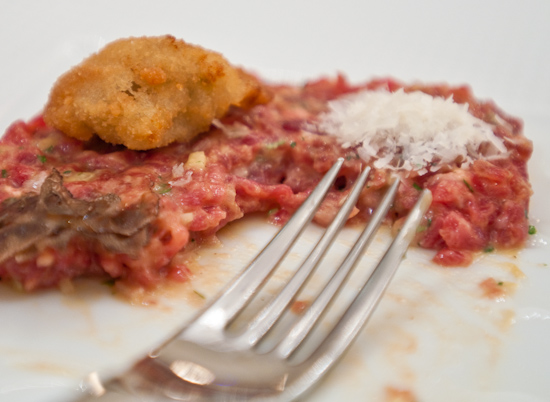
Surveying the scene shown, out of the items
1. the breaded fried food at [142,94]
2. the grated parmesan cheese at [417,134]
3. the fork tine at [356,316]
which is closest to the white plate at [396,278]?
the fork tine at [356,316]

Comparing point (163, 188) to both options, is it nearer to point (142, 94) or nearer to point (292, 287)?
point (142, 94)

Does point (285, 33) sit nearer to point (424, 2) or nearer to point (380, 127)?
point (424, 2)

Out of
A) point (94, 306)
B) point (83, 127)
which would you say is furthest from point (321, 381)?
point (83, 127)

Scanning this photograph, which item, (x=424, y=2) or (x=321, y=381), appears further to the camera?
(x=424, y=2)

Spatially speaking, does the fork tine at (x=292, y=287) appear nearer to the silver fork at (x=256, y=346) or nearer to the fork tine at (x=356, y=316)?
the silver fork at (x=256, y=346)

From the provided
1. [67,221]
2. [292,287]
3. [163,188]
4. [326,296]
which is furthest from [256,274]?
[67,221]

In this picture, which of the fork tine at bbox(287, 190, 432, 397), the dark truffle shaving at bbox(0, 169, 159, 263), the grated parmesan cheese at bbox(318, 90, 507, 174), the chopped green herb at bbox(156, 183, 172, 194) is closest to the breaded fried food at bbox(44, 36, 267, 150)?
the chopped green herb at bbox(156, 183, 172, 194)
